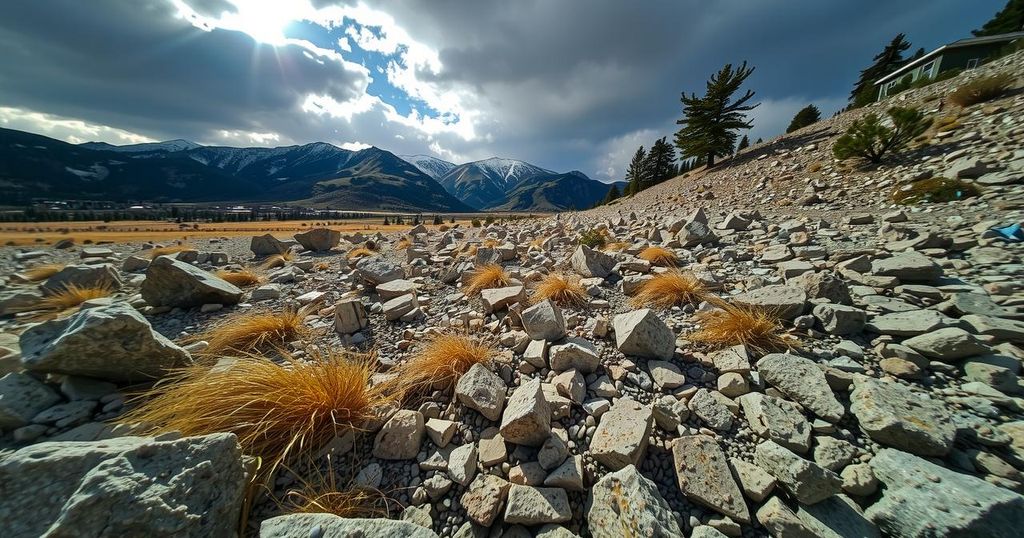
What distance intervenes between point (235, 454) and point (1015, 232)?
307 inches

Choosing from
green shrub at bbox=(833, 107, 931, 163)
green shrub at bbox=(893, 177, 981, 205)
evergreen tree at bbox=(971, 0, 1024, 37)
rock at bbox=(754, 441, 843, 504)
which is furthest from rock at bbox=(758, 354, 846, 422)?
evergreen tree at bbox=(971, 0, 1024, 37)

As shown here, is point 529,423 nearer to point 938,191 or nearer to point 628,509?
point 628,509

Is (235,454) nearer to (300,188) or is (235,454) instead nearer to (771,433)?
(771,433)

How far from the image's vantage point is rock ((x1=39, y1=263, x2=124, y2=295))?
5434mm

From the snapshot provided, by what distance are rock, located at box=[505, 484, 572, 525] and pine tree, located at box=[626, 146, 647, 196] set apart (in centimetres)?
3877

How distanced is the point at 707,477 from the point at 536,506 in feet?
3.32

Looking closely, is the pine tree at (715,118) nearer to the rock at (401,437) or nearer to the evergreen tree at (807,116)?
the evergreen tree at (807,116)

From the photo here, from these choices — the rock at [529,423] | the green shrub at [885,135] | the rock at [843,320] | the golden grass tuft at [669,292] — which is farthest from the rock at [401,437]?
the green shrub at [885,135]

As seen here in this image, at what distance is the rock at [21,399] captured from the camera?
2.08 meters

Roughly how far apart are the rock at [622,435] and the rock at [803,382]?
1062 millimetres

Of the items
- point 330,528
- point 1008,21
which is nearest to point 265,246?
point 330,528

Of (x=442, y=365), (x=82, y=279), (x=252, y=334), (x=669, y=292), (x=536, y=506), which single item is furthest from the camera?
(x=82, y=279)

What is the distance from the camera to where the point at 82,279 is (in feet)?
18.7

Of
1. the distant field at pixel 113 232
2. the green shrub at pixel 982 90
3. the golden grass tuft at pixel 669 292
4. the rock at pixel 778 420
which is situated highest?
the green shrub at pixel 982 90
